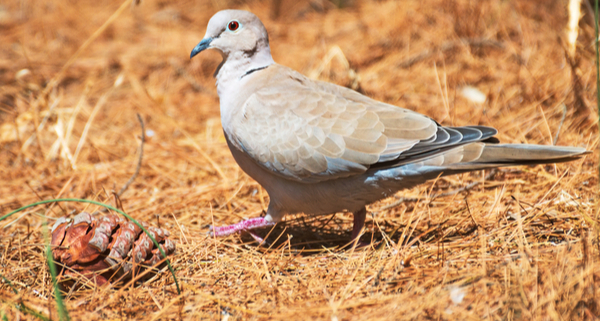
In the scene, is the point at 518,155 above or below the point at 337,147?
above

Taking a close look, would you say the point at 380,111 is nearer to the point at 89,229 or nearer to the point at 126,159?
the point at 89,229

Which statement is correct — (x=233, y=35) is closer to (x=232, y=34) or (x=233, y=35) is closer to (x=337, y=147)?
(x=232, y=34)

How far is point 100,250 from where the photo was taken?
104 inches

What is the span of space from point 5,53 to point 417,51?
5.31 m

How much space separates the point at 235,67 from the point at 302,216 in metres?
1.22

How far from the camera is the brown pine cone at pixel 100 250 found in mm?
2658

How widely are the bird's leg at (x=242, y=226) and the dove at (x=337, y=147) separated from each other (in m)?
0.01

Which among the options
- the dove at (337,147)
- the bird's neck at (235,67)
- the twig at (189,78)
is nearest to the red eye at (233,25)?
the bird's neck at (235,67)

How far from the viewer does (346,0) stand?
7949 mm

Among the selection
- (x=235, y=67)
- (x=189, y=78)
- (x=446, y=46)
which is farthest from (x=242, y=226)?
(x=446, y=46)

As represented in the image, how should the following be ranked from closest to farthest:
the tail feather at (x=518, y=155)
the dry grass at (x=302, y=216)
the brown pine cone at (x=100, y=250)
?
the dry grass at (x=302, y=216) < the tail feather at (x=518, y=155) < the brown pine cone at (x=100, y=250)

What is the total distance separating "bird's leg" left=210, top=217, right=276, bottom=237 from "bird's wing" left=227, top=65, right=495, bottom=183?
0.51 metres

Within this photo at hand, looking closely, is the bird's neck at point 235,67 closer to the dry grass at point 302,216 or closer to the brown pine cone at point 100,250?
the dry grass at point 302,216

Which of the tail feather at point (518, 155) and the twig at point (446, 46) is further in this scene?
the twig at point (446, 46)
